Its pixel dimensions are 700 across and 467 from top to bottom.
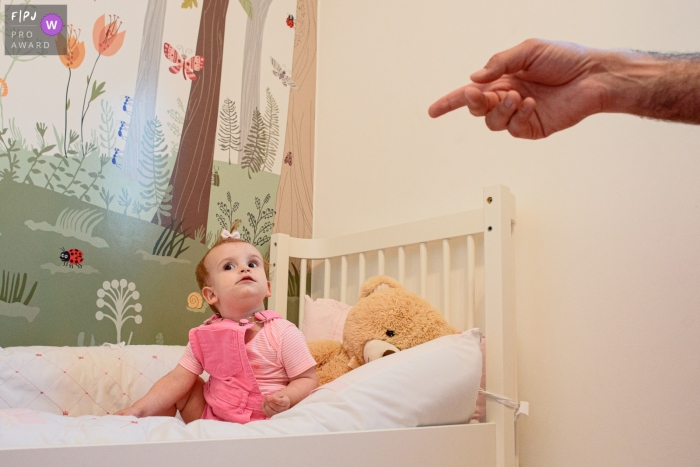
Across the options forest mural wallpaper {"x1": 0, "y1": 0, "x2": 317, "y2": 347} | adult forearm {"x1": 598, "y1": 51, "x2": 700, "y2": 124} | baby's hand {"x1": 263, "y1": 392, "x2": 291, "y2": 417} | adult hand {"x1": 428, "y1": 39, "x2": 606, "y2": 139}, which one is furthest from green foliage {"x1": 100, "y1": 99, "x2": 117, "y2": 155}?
adult forearm {"x1": 598, "y1": 51, "x2": 700, "y2": 124}

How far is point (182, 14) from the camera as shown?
1779mm

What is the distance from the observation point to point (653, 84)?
792mm

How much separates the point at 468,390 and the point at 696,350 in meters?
0.43

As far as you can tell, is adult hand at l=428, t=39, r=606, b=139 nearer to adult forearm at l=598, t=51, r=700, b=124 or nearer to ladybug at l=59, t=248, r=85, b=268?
adult forearm at l=598, t=51, r=700, b=124

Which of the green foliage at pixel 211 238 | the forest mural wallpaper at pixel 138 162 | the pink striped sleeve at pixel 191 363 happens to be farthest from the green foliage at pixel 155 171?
the pink striped sleeve at pixel 191 363

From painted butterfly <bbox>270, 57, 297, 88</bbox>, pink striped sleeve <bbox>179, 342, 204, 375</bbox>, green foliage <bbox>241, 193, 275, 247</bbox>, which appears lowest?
pink striped sleeve <bbox>179, 342, 204, 375</bbox>

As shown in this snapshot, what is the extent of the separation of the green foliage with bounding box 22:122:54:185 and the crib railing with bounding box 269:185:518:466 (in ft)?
2.18

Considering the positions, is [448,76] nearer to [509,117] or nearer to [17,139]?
[509,117]

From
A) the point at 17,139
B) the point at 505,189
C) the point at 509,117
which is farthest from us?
the point at 17,139

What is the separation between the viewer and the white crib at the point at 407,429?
72 centimetres

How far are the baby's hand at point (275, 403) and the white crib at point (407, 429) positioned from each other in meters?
0.21

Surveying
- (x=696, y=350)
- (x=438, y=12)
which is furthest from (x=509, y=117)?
(x=438, y=12)

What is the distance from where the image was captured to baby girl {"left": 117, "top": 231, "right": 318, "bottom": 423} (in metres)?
1.13

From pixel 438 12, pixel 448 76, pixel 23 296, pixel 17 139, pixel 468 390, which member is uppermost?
pixel 438 12
